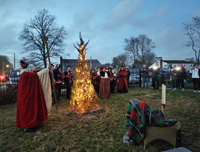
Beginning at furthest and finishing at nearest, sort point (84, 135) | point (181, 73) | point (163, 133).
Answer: point (181, 73) < point (84, 135) < point (163, 133)

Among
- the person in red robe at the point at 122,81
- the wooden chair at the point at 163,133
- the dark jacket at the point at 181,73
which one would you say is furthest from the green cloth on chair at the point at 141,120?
the dark jacket at the point at 181,73

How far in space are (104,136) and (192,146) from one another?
196 centimetres

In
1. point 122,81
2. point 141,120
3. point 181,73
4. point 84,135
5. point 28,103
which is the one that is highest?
point 181,73

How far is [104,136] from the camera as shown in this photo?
338 centimetres

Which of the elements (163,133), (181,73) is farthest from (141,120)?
(181,73)

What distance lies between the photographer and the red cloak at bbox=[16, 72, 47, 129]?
3.53m

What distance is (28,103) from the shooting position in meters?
3.54

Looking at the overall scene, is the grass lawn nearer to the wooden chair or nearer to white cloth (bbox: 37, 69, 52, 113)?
the wooden chair

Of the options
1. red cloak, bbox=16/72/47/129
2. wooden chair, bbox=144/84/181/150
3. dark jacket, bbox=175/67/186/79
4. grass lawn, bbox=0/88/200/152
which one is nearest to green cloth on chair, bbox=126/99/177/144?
wooden chair, bbox=144/84/181/150

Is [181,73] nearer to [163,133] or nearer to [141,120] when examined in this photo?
[163,133]

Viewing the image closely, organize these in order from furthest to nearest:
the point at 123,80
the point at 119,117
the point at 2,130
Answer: the point at 123,80, the point at 119,117, the point at 2,130

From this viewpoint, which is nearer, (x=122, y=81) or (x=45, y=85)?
(x=45, y=85)

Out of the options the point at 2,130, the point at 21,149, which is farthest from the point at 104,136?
the point at 2,130

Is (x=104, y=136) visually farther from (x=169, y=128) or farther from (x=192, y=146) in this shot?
(x=192, y=146)
